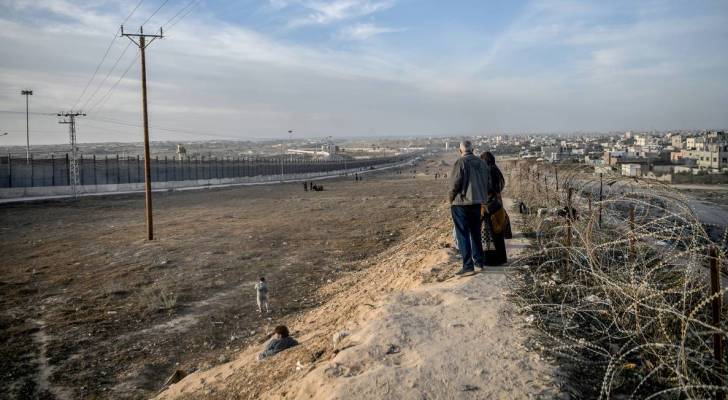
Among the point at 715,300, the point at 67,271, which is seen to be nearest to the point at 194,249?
the point at 67,271

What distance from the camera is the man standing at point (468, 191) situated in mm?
6594

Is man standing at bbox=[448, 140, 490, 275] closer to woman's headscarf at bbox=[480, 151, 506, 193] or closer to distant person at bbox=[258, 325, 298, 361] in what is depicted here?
woman's headscarf at bbox=[480, 151, 506, 193]

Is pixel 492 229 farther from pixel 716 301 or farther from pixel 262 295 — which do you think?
pixel 262 295

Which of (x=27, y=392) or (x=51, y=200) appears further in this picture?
(x=51, y=200)

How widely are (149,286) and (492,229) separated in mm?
9072

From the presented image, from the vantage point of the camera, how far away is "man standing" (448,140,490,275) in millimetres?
6594

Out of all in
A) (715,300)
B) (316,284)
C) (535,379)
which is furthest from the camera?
(316,284)

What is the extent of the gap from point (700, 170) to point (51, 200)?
5882 cm

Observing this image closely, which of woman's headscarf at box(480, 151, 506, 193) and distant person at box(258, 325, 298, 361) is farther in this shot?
woman's headscarf at box(480, 151, 506, 193)

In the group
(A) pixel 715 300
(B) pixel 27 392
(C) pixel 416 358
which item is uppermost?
(A) pixel 715 300

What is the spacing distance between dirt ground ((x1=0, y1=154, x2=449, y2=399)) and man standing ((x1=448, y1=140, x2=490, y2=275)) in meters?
4.32

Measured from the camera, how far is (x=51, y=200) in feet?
113

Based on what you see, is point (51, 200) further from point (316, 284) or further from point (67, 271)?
point (316, 284)

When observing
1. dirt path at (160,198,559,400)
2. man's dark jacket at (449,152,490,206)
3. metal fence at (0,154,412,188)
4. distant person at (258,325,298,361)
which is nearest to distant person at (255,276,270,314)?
dirt path at (160,198,559,400)
